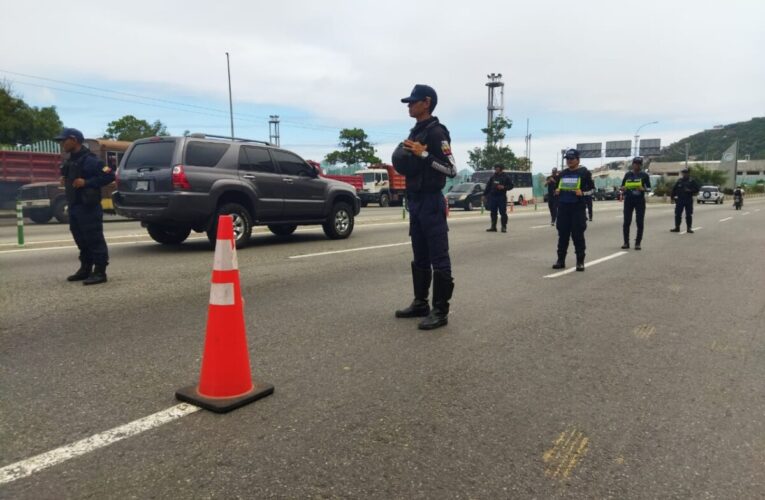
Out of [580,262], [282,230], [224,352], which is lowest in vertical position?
[580,262]

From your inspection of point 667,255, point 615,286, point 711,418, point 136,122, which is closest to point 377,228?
point 667,255

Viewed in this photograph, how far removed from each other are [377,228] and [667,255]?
7116mm

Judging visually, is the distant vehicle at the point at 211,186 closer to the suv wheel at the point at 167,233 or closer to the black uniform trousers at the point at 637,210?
the suv wheel at the point at 167,233

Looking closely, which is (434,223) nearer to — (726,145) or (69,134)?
(69,134)

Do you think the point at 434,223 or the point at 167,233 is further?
the point at 167,233

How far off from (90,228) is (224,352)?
420 cm

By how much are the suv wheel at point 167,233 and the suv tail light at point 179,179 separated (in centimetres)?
124

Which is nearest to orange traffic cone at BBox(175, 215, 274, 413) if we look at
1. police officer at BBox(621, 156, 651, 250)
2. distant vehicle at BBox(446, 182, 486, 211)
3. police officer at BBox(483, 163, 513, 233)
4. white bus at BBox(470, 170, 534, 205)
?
police officer at BBox(621, 156, 651, 250)

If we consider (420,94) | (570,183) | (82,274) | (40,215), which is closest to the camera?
(420,94)

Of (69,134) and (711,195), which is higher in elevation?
(69,134)

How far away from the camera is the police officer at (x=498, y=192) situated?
14.4 meters

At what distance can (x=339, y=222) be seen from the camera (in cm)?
1182

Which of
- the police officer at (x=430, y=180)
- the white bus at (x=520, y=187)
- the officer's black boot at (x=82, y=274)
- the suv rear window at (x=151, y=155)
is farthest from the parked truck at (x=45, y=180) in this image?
the white bus at (x=520, y=187)

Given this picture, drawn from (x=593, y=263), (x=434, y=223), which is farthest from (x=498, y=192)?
(x=434, y=223)
